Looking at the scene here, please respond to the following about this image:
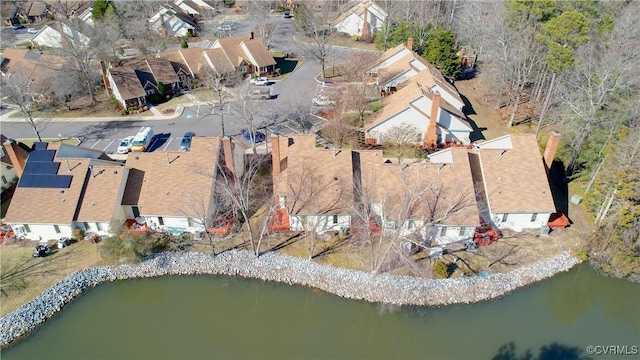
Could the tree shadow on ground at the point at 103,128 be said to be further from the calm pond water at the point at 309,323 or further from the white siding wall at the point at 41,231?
the calm pond water at the point at 309,323

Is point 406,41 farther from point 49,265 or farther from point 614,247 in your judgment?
point 49,265

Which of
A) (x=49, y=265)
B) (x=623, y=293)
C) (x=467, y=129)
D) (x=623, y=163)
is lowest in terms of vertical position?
(x=623, y=293)

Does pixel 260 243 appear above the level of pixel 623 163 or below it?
below

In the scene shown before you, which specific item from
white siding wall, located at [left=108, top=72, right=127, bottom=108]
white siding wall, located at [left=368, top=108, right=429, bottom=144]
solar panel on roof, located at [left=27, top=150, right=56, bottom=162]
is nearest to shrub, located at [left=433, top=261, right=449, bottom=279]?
white siding wall, located at [left=368, top=108, right=429, bottom=144]

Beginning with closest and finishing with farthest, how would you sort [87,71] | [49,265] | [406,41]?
[49,265] < [87,71] < [406,41]

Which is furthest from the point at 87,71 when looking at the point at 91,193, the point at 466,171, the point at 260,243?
the point at 466,171

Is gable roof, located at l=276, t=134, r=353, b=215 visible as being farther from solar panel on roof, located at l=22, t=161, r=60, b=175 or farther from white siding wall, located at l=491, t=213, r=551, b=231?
solar panel on roof, located at l=22, t=161, r=60, b=175

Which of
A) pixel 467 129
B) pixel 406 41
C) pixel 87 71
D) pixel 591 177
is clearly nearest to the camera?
pixel 591 177

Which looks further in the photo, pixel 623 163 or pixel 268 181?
pixel 268 181
